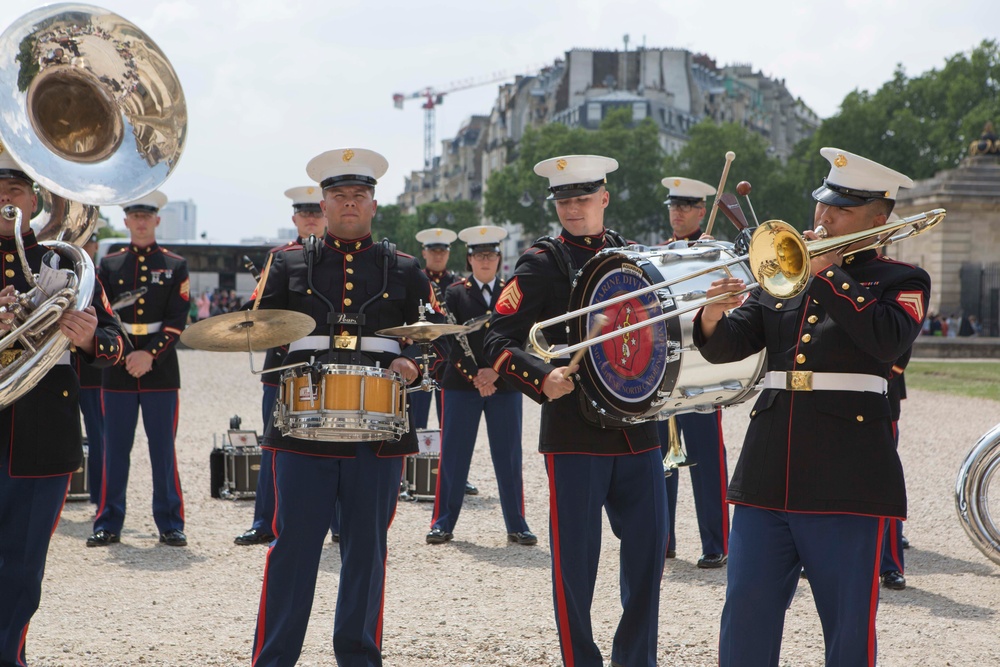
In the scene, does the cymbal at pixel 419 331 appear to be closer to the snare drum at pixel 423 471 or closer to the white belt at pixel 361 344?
the white belt at pixel 361 344

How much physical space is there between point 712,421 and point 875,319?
161 inches

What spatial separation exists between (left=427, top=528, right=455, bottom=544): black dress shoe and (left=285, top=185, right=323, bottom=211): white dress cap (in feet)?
8.90

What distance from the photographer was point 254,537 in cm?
874

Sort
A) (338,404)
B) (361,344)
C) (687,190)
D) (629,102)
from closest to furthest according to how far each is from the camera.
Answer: (338,404)
(361,344)
(687,190)
(629,102)

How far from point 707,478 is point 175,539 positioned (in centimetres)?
385

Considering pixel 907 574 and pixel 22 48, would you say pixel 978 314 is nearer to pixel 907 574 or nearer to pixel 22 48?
pixel 907 574

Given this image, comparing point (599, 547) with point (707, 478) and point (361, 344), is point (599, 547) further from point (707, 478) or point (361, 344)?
point (707, 478)

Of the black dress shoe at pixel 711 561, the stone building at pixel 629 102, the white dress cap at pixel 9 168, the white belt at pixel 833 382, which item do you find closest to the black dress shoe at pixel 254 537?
the black dress shoe at pixel 711 561

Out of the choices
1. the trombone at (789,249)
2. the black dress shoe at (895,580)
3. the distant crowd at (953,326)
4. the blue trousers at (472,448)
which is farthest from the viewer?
the distant crowd at (953,326)

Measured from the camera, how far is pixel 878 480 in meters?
4.22

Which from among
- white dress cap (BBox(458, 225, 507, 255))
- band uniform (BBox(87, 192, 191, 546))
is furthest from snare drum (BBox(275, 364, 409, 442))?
white dress cap (BBox(458, 225, 507, 255))

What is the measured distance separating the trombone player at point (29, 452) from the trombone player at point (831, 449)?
9.20 ft

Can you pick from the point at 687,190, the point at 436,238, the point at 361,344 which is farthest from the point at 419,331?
the point at 436,238

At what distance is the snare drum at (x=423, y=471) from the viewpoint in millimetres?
10633
